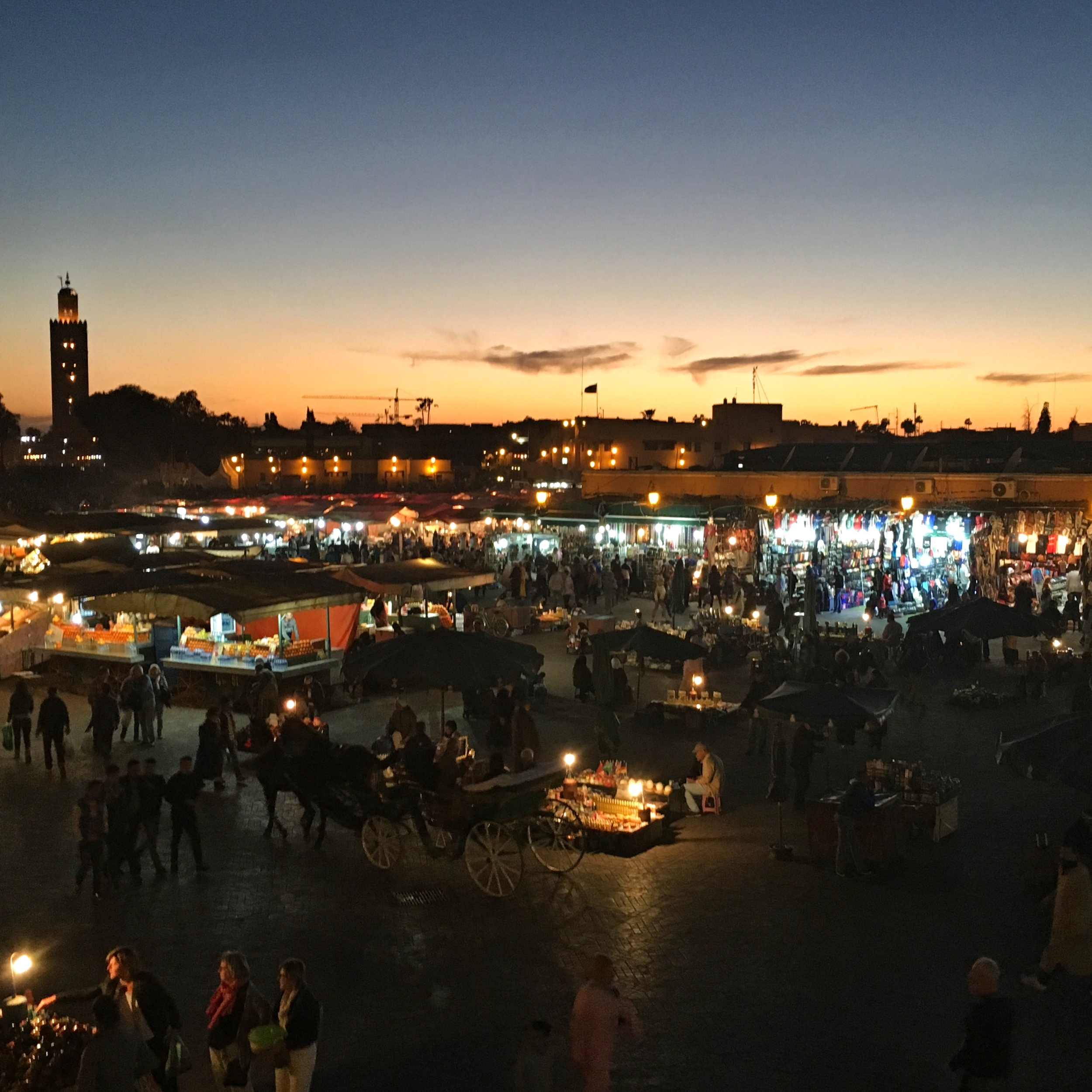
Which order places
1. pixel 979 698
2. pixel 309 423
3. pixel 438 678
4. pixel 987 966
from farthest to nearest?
pixel 309 423
pixel 979 698
pixel 438 678
pixel 987 966

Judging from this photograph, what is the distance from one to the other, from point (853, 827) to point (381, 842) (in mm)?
4062

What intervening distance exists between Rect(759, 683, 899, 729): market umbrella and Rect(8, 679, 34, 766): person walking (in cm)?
881

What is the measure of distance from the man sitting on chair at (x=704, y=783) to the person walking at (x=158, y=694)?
24.7 ft

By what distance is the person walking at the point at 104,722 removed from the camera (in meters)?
12.9

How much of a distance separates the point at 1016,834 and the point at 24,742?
1129cm

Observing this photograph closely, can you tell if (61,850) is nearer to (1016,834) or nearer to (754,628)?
(1016,834)

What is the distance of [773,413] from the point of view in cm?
7750

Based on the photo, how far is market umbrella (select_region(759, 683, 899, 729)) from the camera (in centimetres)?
1048

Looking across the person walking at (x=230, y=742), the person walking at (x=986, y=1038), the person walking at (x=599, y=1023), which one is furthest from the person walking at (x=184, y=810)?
the person walking at (x=986, y=1038)

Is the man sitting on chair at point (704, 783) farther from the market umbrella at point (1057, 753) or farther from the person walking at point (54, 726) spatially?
the person walking at point (54, 726)

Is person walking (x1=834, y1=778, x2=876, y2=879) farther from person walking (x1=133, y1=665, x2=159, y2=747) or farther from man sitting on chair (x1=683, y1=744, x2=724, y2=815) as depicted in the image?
person walking (x1=133, y1=665, x2=159, y2=747)

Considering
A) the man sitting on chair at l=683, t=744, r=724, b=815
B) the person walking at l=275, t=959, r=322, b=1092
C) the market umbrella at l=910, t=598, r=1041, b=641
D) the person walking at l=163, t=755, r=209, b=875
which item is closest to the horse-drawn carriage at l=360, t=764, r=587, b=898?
the person walking at l=163, t=755, r=209, b=875

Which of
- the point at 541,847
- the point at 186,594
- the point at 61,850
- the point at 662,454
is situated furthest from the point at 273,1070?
the point at 662,454

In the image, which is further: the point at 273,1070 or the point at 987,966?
the point at 273,1070
